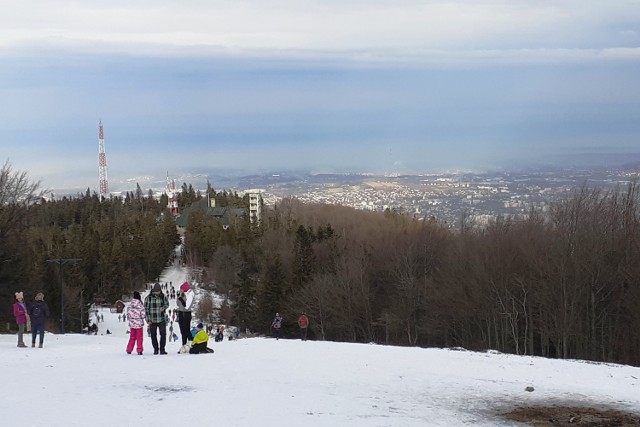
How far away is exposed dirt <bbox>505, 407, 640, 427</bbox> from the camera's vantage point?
11.6 m

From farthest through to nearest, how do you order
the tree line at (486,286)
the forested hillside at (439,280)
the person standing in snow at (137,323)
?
the forested hillside at (439,280), the tree line at (486,286), the person standing in snow at (137,323)

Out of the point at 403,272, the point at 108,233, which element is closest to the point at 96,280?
the point at 108,233

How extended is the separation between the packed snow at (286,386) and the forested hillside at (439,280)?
23.7m

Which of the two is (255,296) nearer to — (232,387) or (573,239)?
(573,239)

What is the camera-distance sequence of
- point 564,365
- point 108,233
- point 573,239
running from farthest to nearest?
point 108,233 < point 573,239 < point 564,365

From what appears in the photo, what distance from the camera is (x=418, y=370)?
1680 cm

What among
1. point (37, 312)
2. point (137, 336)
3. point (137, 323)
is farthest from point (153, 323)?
point (37, 312)

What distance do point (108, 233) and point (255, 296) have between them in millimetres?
48605

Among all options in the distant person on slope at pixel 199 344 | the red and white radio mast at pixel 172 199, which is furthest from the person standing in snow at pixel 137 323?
the red and white radio mast at pixel 172 199

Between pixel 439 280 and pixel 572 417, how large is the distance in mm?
41688

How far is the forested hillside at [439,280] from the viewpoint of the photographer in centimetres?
4194

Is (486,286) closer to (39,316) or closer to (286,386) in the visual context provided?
(39,316)

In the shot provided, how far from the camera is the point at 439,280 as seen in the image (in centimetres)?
5338

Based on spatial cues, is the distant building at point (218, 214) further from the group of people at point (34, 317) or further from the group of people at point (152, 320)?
the group of people at point (152, 320)
